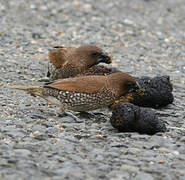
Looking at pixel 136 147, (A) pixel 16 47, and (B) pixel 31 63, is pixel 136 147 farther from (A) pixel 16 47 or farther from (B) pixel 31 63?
(A) pixel 16 47

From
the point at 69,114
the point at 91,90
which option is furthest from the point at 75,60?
the point at 91,90

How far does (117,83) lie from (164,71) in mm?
4073

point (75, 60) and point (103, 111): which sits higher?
point (75, 60)

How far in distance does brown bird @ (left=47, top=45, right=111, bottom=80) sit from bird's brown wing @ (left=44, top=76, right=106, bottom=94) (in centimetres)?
142

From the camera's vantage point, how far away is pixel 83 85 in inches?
267

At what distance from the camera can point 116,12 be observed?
14852 millimetres

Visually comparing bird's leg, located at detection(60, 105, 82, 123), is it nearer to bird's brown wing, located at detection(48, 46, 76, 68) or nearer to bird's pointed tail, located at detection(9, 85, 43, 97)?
bird's pointed tail, located at detection(9, 85, 43, 97)

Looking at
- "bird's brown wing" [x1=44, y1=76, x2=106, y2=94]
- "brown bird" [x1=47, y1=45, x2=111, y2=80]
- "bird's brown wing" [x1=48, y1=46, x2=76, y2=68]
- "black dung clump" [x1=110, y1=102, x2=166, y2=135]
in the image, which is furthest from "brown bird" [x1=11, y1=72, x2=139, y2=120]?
"bird's brown wing" [x1=48, y1=46, x2=76, y2=68]

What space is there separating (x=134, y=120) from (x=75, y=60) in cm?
236

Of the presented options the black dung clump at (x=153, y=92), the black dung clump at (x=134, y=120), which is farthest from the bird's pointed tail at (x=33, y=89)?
the black dung clump at (x=153, y=92)

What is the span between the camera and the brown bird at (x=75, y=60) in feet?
27.2

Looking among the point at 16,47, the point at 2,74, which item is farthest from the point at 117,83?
the point at 16,47

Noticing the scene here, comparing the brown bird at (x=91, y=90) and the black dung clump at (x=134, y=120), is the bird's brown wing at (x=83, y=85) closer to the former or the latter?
the brown bird at (x=91, y=90)

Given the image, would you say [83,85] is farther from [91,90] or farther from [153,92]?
[153,92]
